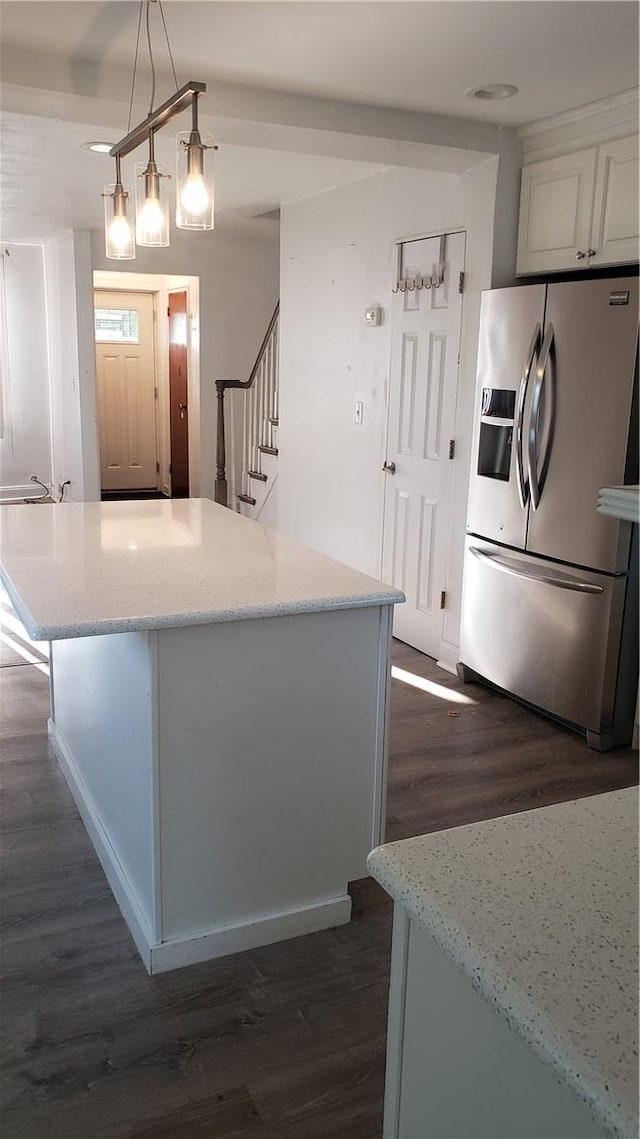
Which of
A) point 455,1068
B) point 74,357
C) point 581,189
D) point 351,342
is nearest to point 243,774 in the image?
point 455,1068

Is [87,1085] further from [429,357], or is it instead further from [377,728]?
A: [429,357]

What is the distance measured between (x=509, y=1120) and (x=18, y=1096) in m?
1.29

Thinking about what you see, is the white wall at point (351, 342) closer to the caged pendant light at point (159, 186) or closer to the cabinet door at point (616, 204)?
the cabinet door at point (616, 204)

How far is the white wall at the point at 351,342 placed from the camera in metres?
4.05

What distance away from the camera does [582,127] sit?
345 centimetres

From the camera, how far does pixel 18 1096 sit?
1.76m

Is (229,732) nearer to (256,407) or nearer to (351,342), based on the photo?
(351,342)

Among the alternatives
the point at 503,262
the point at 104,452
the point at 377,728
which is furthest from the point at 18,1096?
the point at 104,452

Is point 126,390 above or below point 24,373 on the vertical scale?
below

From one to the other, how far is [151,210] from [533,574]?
2.05 m

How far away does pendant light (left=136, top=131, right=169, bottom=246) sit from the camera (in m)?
2.40

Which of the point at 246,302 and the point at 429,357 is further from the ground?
the point at 246,302

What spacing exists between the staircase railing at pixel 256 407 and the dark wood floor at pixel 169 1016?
3.94 metres

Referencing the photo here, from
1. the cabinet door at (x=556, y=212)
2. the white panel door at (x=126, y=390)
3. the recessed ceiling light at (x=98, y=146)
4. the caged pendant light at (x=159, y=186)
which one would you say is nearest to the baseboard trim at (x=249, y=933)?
the caged pendant light at (x=159, y=186)
